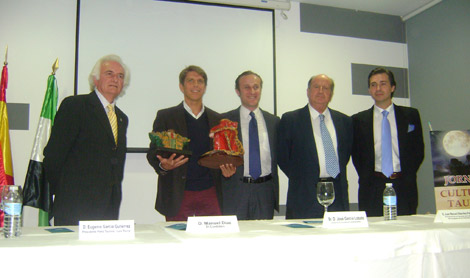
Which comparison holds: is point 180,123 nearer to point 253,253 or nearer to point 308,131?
point 308,131

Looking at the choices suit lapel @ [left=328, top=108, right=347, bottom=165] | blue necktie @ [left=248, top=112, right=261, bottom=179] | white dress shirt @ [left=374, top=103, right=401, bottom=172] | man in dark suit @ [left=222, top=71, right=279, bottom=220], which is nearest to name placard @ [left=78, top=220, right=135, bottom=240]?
man in dark suit @ [left=222, top=71, right=279, bottom=220]

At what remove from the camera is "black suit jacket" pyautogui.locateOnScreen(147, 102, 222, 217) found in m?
2.49

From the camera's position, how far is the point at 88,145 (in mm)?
2268

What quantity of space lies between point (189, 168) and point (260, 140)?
2.01ft

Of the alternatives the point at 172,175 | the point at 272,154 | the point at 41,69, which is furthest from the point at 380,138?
the point at 41,69

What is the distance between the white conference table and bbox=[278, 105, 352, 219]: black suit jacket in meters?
1.03

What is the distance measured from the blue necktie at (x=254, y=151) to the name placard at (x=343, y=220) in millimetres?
1147

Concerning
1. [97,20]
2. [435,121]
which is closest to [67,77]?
[97,20]

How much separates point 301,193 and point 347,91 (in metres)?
2.34

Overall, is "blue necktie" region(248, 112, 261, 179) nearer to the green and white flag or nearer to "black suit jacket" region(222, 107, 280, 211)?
"black suit jacket" region(222, 107, 280, 211)

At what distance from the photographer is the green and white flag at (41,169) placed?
2.97 metres

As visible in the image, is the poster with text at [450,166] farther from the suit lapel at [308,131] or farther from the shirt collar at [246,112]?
the shirt collar at [246,112]

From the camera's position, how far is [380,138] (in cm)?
306

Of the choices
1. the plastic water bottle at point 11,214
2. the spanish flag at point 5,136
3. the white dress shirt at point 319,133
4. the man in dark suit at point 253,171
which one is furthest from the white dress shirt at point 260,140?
the spanish flag at point 5,136
